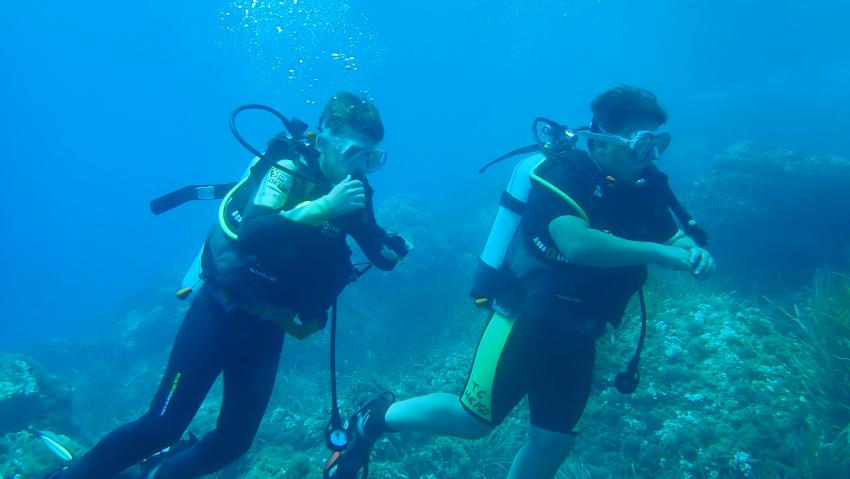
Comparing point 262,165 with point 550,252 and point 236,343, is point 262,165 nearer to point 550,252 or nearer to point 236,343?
point 236,343

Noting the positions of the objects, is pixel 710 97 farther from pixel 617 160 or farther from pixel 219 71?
pixel 219 71

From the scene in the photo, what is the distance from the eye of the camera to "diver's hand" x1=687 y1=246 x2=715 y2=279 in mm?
2547

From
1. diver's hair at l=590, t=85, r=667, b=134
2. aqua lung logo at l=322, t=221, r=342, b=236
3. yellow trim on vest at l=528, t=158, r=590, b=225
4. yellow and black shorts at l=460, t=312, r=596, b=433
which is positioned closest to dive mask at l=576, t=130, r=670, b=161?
diver's hair at l=590, t=85, r=667, b=134

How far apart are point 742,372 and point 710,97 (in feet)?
154

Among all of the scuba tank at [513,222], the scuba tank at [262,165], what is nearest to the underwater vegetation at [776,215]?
the scuba tank at [513,222]

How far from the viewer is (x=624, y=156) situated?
110 inches

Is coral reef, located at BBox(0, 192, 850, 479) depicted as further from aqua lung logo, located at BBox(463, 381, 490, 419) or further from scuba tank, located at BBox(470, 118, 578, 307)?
scuba tank, located at BBox(470, 118, 578, 307)

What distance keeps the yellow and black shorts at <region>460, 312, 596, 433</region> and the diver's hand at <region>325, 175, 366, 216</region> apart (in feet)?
4.18

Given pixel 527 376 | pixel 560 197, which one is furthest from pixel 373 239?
pixel 527 376

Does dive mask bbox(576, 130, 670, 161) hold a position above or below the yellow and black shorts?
above

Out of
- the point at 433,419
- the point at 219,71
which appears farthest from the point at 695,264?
the point at 219,71

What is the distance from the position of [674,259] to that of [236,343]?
2.99 meters

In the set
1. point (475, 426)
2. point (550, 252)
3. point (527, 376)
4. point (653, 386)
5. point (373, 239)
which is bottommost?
point (653, 386)

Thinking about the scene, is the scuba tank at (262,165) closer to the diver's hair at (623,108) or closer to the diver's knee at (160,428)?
the diver's knee at (160,428)
